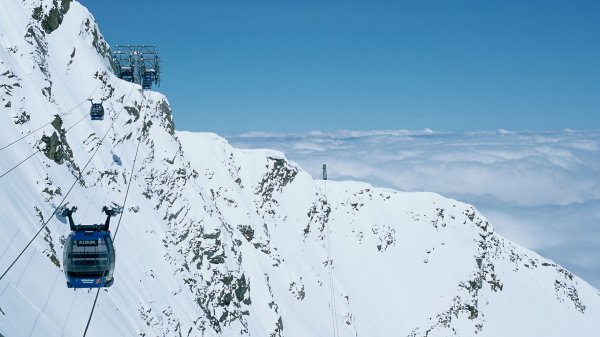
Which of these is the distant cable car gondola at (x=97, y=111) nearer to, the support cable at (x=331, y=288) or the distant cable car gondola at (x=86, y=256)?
the distant cable car gondola at (x=86, y=256)

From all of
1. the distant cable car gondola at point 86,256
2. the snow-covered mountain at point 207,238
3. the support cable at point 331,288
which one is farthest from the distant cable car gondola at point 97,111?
the support cable at point 331,288

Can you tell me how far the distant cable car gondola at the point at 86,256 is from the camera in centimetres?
2311

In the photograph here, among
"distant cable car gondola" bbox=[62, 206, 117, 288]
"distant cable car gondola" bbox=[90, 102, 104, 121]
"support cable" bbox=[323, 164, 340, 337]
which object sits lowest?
"support cable" bbox=[323, 164, 340, 337]

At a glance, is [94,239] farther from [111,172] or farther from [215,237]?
[215,237]

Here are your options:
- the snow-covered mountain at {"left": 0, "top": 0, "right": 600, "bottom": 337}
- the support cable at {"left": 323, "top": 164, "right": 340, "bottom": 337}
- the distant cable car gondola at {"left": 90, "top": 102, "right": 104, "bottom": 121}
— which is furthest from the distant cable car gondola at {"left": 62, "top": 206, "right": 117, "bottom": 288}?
the support cable at {"left": 323, "top": 164, "right": 340, "bottom": 337}

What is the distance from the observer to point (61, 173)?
Answer: 136ft

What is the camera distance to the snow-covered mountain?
34.3m

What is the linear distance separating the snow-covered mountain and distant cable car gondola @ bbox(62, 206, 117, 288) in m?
2.49

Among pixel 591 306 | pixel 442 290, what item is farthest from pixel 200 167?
pixel 591 306

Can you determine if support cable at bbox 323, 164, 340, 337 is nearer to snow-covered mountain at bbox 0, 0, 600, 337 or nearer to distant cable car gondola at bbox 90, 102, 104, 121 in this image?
snow-covered mountain at bbox 0, 0, 600, 337

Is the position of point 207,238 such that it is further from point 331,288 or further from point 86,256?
point 86,256

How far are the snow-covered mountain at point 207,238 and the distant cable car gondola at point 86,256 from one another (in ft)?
8.17

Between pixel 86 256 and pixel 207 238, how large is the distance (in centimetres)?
4178

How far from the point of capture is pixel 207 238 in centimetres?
6450
